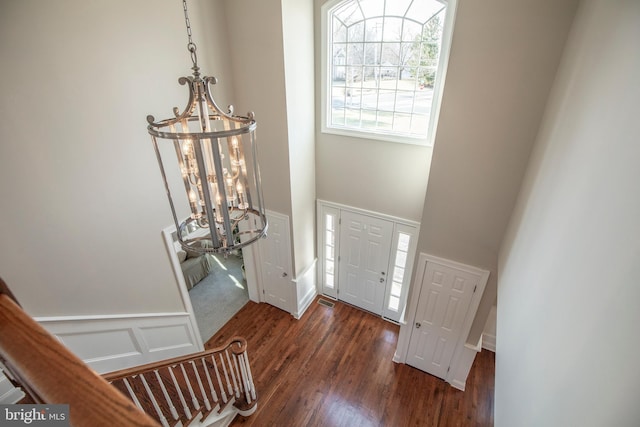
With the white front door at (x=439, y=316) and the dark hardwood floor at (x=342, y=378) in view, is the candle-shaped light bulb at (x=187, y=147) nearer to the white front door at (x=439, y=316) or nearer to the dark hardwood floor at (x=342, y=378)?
the white front door at (x=439, y=316)

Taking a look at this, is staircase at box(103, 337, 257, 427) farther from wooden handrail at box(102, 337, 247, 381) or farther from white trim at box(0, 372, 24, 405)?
white trim at box(0, 372, 24, 405)

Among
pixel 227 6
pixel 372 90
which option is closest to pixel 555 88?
pixel 372 90

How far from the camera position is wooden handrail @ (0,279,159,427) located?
1.69 ft

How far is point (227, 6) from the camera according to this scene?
3.71 meters

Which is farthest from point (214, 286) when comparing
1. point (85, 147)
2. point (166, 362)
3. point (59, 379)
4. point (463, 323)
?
point (59, 379)

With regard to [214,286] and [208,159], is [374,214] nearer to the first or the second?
[208,159]

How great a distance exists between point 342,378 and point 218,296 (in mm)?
2930

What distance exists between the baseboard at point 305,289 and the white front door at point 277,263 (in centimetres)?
14

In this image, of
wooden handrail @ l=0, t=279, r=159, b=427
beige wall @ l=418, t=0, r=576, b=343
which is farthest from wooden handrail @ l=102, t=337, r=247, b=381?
beige wall @ l=418, t=0, r=576, b=343

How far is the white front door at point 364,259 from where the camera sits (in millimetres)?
4742

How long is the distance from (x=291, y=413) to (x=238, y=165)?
365cm

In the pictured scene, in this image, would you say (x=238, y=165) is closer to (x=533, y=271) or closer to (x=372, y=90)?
(x=533, y=271)

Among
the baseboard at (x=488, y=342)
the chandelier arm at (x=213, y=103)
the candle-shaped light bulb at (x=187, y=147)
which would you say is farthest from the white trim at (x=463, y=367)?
the candle-shaped light bulb at (x=187, y=147)

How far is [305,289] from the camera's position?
5484 mm
